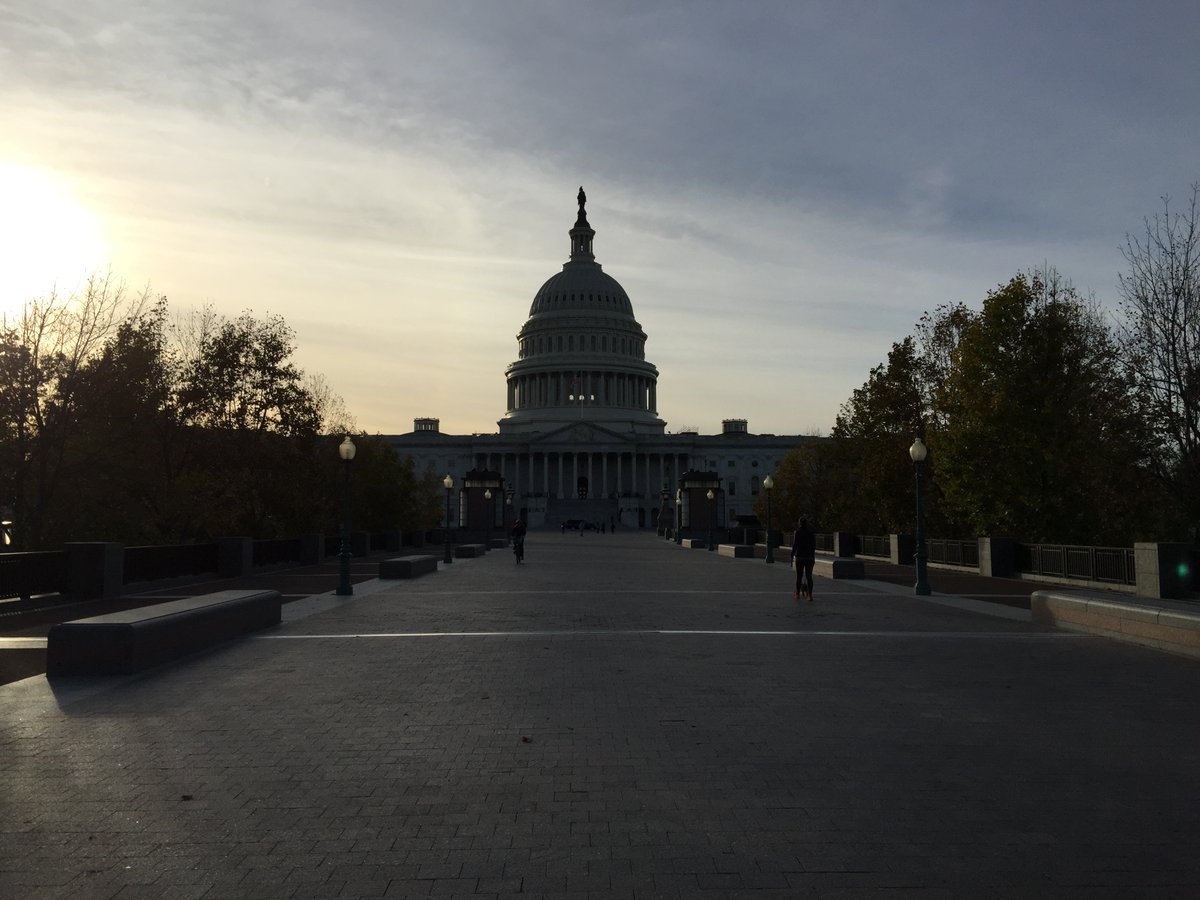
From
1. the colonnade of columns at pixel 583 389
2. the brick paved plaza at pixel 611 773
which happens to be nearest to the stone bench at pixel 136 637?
the brick paved plaza at pixel 611 773

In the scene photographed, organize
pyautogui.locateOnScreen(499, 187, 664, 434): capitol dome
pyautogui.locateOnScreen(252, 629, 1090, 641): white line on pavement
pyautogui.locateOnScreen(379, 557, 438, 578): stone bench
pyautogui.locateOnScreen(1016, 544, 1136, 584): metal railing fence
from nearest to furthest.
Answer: pyautogui.locateOnScreen(252, 629, 1090, 641): white line on pavement
pyautogui.locateOnScreen(1016, 544, 1136, 584): metal railing fence
pyautogui.locateOnScreen(379, 557, 438, 578): stone bench
pyautogui.locateOnScreen(499, 187, 664, 434): capitol dome

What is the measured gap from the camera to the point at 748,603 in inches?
863

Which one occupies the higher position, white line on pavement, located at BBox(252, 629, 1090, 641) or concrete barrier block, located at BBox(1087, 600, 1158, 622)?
concrete barrier block, located at BBox(1087, 600, 1158, 622)

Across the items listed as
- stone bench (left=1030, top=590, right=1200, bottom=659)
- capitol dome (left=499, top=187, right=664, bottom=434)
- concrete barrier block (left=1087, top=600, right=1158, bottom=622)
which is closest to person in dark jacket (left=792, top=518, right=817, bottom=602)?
stone bench (left=1030, top=590, right=1200, bottom=659)

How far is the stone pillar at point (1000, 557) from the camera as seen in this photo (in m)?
32.3

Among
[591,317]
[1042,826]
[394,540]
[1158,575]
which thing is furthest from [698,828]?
[591,317]

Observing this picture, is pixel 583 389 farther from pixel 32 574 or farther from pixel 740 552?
pixel 32 574

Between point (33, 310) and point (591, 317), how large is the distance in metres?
142

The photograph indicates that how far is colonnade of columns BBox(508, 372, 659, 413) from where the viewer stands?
172 meters

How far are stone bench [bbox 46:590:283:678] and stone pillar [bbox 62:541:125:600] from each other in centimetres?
846

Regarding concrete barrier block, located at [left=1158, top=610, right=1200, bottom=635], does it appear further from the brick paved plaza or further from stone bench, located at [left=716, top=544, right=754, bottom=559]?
stone bench, located at [left=716, top=544, right=754, bottom=559]

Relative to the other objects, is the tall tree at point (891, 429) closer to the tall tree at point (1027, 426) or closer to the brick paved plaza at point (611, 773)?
the tall tree at point (1027, 426)

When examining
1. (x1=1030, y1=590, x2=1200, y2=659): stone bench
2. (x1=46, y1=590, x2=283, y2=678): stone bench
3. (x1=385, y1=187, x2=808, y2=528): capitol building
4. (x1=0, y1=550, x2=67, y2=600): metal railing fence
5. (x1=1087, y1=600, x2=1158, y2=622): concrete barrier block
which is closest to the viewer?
(x1=46, y1=590, x2=283, y2=678): stone bench

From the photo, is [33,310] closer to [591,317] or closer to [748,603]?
[748,603]
